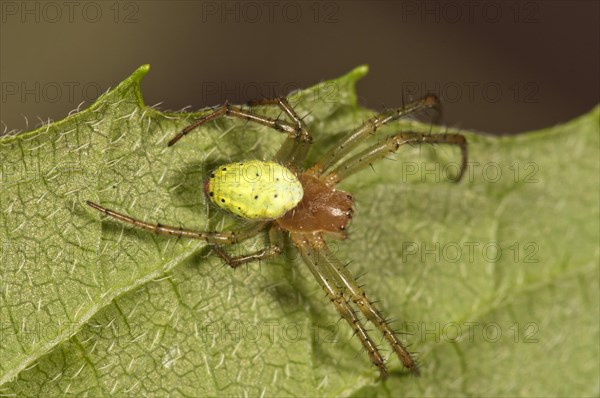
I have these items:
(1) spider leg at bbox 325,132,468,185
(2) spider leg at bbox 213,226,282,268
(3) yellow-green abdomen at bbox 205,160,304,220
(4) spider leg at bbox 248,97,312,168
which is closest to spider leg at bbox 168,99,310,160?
(4) spider leg at bbox 248,97,312,168

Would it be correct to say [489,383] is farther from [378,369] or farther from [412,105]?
[412,105]

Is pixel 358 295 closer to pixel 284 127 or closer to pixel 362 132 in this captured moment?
pixel 362 132

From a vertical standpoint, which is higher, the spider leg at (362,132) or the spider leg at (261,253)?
the spider leg at (362,132)

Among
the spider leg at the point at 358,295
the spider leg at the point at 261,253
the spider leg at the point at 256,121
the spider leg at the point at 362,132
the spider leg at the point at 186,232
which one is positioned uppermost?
the spider leg at the point at 256,121

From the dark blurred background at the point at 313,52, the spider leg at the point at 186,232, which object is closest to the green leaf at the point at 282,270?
the spider leg at the point at 186,232

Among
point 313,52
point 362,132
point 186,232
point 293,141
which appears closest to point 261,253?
point 186,232

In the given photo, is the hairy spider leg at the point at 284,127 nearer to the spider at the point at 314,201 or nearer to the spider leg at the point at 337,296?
the spider at the point at 314,201

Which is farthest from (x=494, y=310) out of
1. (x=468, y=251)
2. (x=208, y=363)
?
(x=208, y=363)

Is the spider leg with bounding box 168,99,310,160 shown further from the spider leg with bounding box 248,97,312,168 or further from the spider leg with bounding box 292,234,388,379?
the spider leg with bounding box 292,234,388,379
